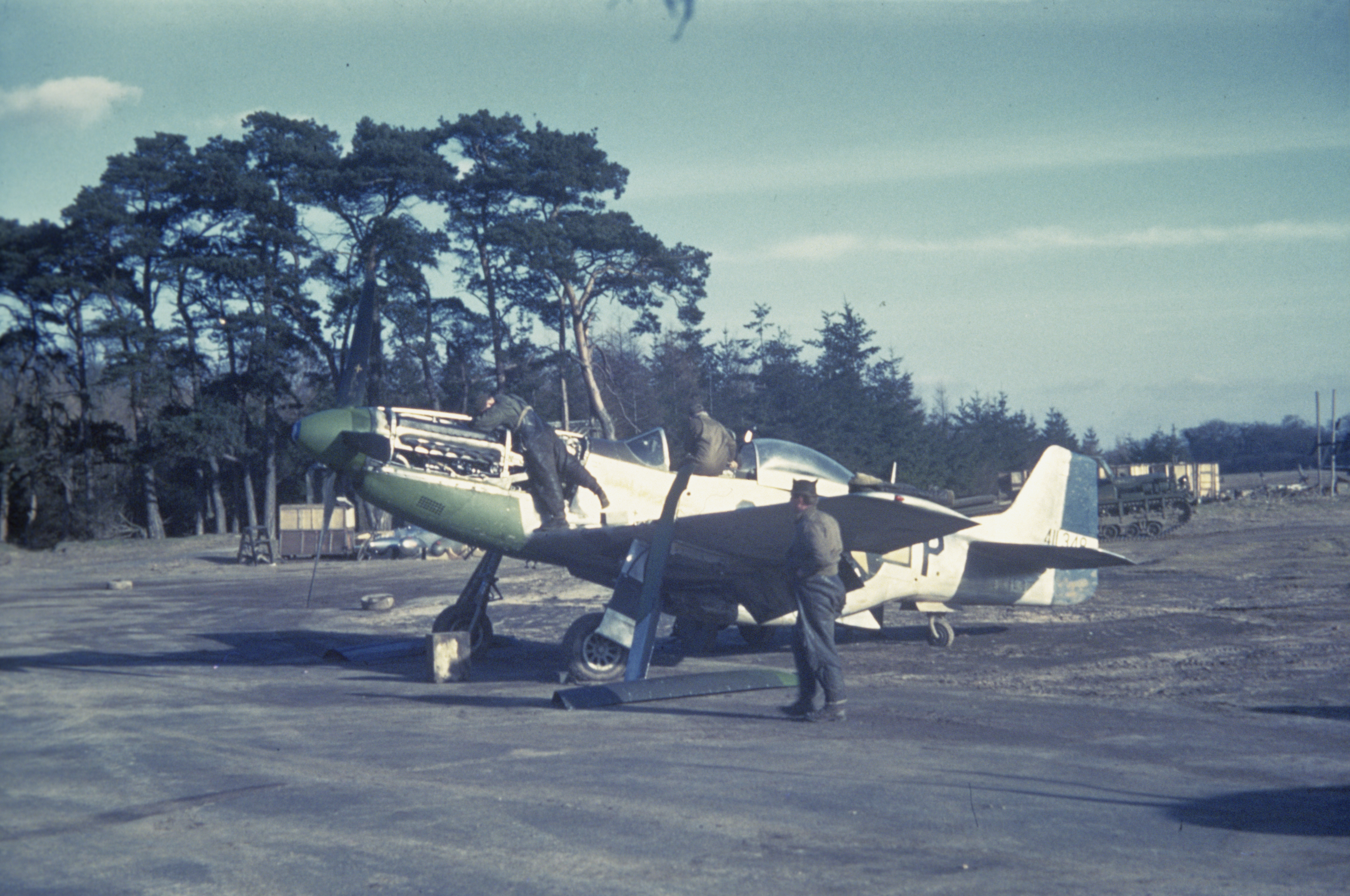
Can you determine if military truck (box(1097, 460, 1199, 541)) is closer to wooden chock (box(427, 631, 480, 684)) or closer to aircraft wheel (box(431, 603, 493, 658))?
aircraft wheel (box(431, 603, 493, 658))

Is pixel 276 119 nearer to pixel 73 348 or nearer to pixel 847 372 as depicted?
pixel 73 348

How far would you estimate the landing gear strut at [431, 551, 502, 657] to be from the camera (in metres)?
11.5

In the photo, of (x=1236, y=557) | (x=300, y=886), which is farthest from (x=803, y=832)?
(x=1236, y=557)

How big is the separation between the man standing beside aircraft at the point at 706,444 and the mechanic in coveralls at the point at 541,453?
1126 mm

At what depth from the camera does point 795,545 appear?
7742mm

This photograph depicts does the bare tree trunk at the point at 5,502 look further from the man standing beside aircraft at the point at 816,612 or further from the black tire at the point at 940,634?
the man standing beside aircraft at the point at 816,612

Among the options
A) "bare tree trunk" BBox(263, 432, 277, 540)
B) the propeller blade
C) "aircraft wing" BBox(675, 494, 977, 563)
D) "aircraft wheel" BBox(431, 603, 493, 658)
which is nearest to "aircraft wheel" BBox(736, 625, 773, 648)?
"aircraft wing" BBox(675, 494, 977, 563)

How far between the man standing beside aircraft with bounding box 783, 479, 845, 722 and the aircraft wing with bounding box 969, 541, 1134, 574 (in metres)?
4.66

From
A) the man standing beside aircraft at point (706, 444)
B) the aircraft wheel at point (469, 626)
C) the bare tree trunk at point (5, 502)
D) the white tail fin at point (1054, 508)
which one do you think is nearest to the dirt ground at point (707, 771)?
the aircraft wheel at point (469, 626)

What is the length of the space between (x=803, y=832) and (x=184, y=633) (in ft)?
43.1

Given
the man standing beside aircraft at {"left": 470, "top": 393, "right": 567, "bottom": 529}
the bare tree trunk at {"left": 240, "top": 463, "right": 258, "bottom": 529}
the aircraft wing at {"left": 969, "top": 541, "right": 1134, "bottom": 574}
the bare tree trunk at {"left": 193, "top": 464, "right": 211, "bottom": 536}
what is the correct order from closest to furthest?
the man standing beside aircraft at {"left": 470, "top": 393, "right": 567, "bottom": 529} < the aircraft wing at {"left": 969, "top": 541, "right": 1134, "bottom": 574} < the bare tree trunk at {"left": 240, "top": 463, "right": 258, "bottom": 529} < the bare tree trunk at {"left": 193, "top": 464, "right": 211, "bottom": 536}

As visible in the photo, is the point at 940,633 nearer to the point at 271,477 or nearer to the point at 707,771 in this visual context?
the point at 707,771

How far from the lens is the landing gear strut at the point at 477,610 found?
1147 cm

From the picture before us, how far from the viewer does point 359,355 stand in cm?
1120
